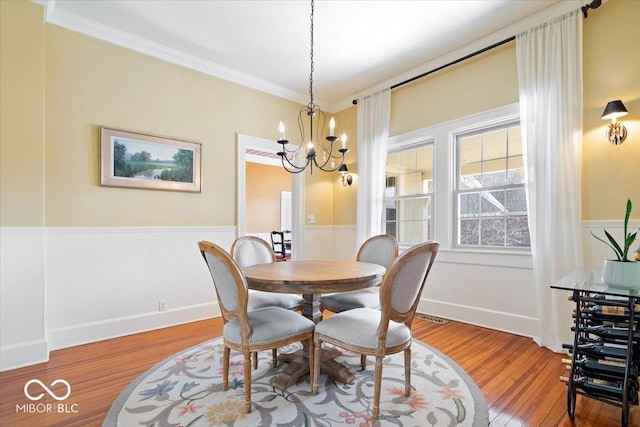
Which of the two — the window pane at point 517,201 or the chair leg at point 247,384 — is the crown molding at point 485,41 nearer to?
the window pane at point 517,201

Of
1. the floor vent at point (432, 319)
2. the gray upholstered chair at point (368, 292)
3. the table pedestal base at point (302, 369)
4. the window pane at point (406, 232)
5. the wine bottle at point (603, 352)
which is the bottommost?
the floor vent at point (432, 319)

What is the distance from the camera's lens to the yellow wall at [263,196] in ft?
26.3

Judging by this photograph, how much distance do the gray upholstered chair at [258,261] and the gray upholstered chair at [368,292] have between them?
0.27m

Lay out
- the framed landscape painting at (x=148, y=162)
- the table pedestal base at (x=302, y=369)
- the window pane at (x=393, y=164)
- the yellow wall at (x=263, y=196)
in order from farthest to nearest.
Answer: the yellow wall at (x=263, y=196) < the window pane at (x=393, y=164) < the framed landscape painting at (x=148, y=162) < the table pedestal base at (x=302, y=369)

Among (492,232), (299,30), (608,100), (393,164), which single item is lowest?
(492,232)

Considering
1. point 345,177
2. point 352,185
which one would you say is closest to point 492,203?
point 352,185

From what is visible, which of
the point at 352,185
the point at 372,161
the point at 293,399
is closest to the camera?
the point at 293,399

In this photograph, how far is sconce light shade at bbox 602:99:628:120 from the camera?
7.81 feet

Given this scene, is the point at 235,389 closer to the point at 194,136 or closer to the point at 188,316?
the point at 188,316

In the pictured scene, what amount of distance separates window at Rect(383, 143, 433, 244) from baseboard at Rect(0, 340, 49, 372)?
366 centimetres

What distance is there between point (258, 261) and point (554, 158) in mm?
2761

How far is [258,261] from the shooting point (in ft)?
9.71

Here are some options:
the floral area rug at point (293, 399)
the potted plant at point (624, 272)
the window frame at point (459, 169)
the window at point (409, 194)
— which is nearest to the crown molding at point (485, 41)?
the window frame at point (459, 169)

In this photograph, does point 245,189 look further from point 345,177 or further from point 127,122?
point 127,122
